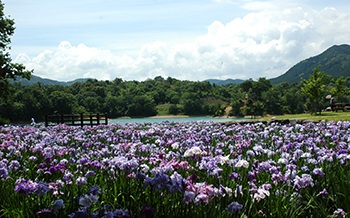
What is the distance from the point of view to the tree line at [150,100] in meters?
77.6

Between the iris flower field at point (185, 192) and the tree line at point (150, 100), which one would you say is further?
the tree line at point (150, 100)

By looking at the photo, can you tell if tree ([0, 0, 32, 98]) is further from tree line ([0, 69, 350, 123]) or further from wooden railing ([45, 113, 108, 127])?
tree line ([0, 69, 350, 123])

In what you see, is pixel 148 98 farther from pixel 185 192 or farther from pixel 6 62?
pixel 185 192

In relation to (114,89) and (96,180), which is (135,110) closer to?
(114,89)

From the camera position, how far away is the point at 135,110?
104688 mm

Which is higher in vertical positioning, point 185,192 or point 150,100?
point 150,100

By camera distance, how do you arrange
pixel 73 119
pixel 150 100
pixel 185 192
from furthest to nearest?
1. pixel 150 100
2. pixel 73 119
3. pixel 185 192

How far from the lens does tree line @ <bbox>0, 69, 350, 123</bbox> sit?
7762cm

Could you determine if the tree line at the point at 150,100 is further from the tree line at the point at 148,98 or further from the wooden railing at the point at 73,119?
the wooden railing at the point at 73,119

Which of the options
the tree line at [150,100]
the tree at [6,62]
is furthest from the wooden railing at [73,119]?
the tree line at [150,100]

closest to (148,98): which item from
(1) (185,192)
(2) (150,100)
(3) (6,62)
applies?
(2) (150,100)

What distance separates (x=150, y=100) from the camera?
4348 inches

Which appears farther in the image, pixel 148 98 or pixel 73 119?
pixel 148 98

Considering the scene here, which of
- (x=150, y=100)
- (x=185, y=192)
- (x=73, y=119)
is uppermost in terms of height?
(x=150, y=100)
